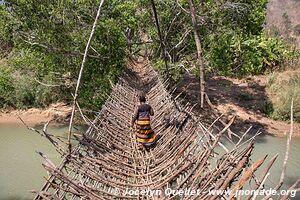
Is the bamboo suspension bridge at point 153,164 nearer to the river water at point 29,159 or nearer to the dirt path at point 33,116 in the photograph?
the river water at point 29,159

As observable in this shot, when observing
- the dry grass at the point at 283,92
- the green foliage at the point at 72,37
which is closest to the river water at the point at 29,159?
the dry grass at the point at 283,92

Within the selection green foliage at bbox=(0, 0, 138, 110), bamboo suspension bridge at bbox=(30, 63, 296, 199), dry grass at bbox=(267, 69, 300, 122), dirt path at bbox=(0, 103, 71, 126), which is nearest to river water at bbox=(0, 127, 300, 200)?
dirt path at bbox=(0, 103, 71, 126)

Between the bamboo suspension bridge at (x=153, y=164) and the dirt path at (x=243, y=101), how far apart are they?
447 cm

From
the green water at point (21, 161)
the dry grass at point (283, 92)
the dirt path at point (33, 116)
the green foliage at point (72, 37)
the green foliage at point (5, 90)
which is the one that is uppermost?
the green foliage at point (72, 37)

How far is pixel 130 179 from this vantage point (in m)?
3.23

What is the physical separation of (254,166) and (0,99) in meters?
9.70

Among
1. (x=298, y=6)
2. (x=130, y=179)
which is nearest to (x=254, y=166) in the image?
(x=130, y=179)

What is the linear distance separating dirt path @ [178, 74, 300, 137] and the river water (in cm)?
69

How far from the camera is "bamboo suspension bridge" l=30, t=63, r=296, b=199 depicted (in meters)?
2.32

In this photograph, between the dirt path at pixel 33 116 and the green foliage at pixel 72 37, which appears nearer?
the green foliage at pixel 72 37

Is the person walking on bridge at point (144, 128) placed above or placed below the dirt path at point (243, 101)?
above

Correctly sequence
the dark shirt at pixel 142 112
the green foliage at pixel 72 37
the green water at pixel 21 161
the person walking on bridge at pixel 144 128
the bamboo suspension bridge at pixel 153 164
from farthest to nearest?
the green foliage at pixel 72 37 < the green water at pixel 21 161 < the dark shirt at pixel 142 112 < the person walking on bridge at pixel 144 128 < the bamboo suspension bridge at pixel 153 164

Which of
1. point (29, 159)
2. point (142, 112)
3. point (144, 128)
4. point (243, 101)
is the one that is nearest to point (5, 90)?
point (29, 159)

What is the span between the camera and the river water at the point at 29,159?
5859 mm
